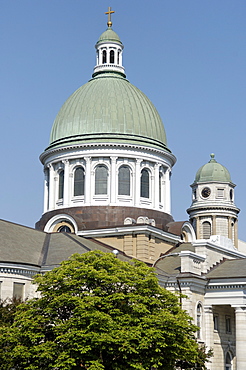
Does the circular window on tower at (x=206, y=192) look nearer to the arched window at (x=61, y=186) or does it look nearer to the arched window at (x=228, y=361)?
the arched window at (x=61, y=186)

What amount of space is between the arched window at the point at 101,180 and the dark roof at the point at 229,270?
12.6 metres

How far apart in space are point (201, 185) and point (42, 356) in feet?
178

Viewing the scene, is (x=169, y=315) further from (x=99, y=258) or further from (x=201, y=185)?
(x=201, y=185)

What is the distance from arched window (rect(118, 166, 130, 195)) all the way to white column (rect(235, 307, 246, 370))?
1573 centimetres

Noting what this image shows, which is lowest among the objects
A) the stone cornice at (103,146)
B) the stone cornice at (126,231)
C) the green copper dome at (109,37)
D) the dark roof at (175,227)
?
the stone cornice at (126,231)

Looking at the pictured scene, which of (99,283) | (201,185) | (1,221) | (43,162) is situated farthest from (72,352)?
(201,185)

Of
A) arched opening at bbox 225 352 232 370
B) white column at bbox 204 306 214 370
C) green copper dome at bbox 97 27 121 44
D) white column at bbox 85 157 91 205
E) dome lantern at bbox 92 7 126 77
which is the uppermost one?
green copper dome at bbox 97 27 121 44

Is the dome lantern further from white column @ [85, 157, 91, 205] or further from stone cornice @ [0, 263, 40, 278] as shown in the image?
stone cornice @ [0, 263, 40, 278]

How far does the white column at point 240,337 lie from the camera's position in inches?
2136

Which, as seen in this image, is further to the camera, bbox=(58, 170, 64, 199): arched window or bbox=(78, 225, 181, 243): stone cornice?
bbox=(58, 170, 64, 199): arched window

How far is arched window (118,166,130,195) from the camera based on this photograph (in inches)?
2559

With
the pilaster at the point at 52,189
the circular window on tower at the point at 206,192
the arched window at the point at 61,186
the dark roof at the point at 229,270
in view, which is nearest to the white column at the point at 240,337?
the dark roof at the point at 229,270

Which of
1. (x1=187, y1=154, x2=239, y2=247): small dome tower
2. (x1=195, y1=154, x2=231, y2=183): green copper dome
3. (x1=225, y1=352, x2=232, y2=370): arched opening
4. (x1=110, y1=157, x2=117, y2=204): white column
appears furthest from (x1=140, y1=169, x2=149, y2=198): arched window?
(x1=195, y1=154, x2=231, y2=183): green copper dome

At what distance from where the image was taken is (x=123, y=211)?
208ft
